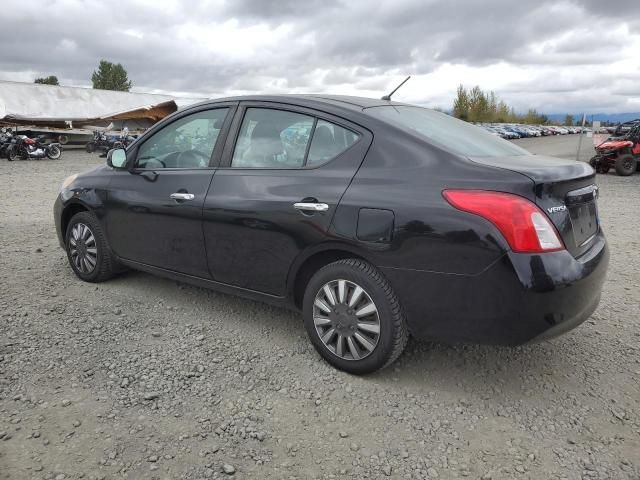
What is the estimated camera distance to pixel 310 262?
3.30m

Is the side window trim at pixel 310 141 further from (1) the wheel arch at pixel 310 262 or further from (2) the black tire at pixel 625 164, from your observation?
(2) the black tire at pixel 625 164

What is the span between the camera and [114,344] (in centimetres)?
358

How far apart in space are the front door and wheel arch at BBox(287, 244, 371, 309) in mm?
760

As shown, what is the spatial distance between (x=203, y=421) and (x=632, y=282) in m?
4.22

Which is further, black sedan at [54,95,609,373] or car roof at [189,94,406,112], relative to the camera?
car roof at [189,94,406,112]

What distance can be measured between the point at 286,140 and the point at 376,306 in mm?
1249

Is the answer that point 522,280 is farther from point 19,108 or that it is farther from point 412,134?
point 19,108

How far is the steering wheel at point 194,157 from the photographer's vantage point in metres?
3.82

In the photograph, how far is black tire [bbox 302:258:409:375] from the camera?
2924 mm

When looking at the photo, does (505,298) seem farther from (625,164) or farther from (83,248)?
(625,164)

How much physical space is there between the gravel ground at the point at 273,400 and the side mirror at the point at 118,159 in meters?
1.07

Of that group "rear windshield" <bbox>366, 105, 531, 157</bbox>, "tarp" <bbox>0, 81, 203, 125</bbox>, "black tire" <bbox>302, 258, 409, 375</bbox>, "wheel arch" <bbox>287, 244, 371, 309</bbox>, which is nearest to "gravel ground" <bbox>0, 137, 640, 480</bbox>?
"black tire" <bbox>302, 258, 409, 375</bbox>

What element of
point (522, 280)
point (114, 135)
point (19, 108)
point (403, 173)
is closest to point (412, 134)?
A: point (403, 173)

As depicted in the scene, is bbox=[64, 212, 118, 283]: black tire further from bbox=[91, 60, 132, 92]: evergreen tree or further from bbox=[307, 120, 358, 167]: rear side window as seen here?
bbox=[91, 60, 132, 92]: evergreen tree
